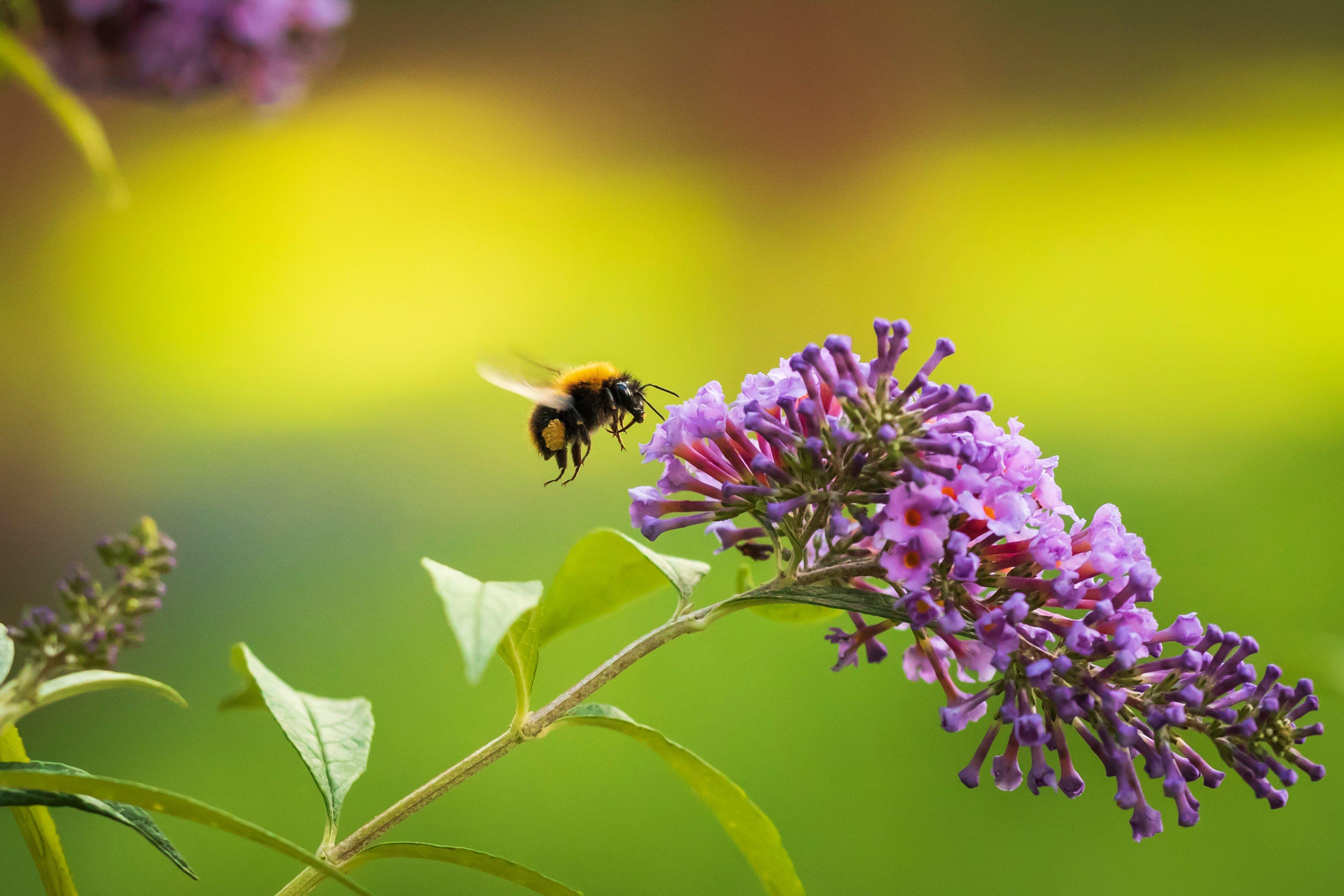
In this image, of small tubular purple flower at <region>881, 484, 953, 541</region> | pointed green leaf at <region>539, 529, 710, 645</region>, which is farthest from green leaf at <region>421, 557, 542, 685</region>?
small tubular purple flower at <region>881, 484, 953, 541</region>

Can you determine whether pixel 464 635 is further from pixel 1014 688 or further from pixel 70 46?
pixel 70 46

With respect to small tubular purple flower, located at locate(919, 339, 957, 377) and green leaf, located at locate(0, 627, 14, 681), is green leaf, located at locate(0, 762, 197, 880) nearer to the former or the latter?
green leaf, located at locate(0, 627, 14, 681)

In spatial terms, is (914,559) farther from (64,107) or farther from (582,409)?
(64,107)

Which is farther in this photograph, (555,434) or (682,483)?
(555,434)

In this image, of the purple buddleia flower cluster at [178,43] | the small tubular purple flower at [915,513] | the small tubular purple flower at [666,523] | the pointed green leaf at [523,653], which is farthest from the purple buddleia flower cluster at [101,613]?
the purple buddleia flower cluster at [178,43]

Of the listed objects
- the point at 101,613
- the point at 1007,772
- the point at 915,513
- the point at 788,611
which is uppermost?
the point at 101,613

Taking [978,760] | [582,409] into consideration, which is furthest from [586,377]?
[978,760]
